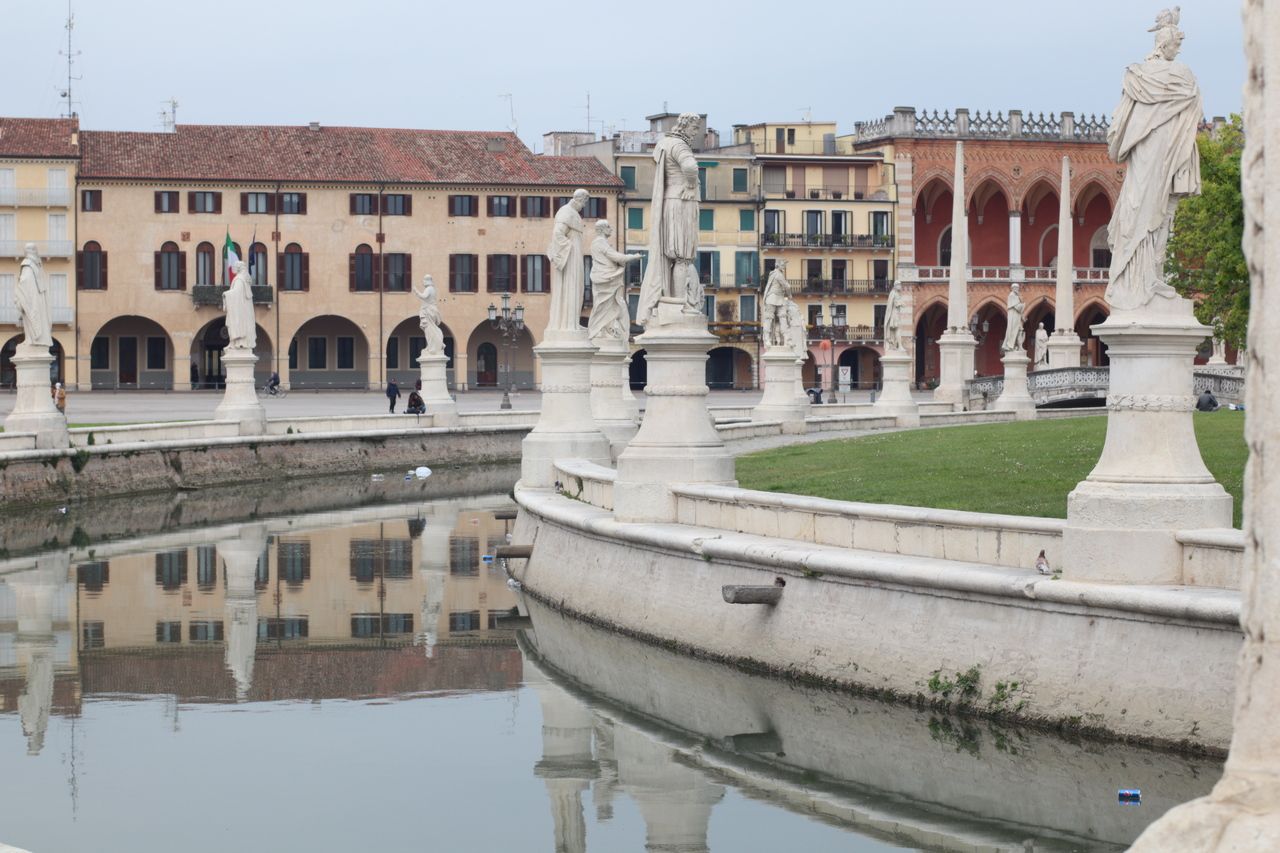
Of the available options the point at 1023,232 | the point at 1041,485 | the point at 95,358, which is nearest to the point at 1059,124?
the point at 1023,232

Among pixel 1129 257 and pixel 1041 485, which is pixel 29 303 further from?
pixel 1129 257

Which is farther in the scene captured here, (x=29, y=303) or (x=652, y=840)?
(x=29, y=303)

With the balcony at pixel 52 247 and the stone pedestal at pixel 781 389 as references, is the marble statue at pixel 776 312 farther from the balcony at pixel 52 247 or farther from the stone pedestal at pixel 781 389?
the balcony at pixel 52 247

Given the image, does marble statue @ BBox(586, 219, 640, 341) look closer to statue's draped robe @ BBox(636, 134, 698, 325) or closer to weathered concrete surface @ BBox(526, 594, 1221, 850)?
statue's draped robe @ BBox(636, 134, 698, 325)

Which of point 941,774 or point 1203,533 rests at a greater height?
point 1203,533

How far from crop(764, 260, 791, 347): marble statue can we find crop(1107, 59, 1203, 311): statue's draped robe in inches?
1068

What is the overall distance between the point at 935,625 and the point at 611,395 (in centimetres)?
1481

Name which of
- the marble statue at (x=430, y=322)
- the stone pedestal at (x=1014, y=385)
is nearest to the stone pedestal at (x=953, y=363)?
the stone pedestal at (x=1014, y=385)

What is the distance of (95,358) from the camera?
76.0 metres

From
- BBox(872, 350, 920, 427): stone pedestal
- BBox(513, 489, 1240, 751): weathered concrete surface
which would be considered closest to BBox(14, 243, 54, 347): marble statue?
BBox(513, 489, 1240, 751): weathered concrete surface

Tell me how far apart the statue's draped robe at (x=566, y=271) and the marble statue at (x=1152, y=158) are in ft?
40.5

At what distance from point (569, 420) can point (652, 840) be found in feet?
41.9

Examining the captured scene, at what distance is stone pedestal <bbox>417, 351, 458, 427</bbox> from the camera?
43438 mm

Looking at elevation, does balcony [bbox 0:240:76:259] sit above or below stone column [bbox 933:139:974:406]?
above
